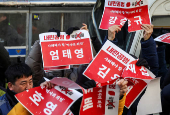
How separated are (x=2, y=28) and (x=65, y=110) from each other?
3461mm

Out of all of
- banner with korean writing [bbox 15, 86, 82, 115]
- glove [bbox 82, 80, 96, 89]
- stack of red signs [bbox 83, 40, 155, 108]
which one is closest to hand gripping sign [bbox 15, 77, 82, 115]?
banner with korean writing [bbox 15, 86, 82, 115]

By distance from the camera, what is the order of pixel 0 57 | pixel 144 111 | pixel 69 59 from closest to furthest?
1. pixel 144 111
2. pixel 69 59
3. pixel 0 57

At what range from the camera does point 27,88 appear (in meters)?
2.68

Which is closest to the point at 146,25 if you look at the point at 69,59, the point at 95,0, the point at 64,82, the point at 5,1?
the point at 69,59

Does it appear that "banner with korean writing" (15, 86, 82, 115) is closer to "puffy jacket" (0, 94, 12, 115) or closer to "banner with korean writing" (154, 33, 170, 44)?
"puffy jacket" (0, 94, 12, 115)

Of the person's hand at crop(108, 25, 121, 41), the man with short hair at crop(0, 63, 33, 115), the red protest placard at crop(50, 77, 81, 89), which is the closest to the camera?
the red protest placard at crop(50, 77, 81, 89)

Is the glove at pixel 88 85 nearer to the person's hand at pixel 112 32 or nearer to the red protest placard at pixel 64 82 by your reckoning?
the red protest placard at pixel 64 82

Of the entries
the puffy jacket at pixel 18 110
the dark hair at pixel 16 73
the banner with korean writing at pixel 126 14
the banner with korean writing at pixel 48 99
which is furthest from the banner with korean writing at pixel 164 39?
the puffy jacket at pixel 18 110

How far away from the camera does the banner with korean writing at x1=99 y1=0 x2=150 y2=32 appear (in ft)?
11.0

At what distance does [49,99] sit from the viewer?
8.14 feet

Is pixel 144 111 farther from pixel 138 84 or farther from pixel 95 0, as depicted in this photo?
pixel 95 0

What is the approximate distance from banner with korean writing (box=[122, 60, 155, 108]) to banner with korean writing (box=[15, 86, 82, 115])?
584mm

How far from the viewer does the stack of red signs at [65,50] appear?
313 cm

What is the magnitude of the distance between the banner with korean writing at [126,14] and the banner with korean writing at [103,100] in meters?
1.07
